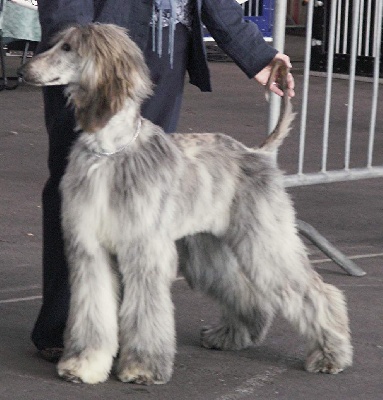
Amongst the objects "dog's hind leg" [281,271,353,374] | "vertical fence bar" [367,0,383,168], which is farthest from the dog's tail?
"vertical fence bar" [367,0,383,168]

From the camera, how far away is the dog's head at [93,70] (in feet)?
14.7

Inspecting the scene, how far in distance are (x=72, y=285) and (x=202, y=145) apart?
0.77 m

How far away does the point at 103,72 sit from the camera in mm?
4484

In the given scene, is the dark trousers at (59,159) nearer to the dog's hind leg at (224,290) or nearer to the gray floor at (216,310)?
the gray floor at (216,310)

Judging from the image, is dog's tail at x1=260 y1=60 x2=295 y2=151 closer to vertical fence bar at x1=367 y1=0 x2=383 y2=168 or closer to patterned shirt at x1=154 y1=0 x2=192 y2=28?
patterned shirt at x1=154 y1=0 x2=192 y2=28

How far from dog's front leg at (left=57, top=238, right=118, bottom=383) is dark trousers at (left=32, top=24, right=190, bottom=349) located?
0.38 metres

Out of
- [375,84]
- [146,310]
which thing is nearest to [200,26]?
[146,310]

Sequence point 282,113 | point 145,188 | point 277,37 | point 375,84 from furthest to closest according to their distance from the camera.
Result: point 375,84 < point 277,37 < point 282,113 < point 145,188

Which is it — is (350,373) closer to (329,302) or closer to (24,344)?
(329,302)

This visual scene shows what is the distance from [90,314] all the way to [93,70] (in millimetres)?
962

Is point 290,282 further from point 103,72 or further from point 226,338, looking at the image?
point 103,72

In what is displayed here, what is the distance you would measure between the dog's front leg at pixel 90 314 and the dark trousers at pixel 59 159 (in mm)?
376

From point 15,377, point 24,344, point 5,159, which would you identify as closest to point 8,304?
point 24,344

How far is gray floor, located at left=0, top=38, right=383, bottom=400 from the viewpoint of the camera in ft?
16.1
